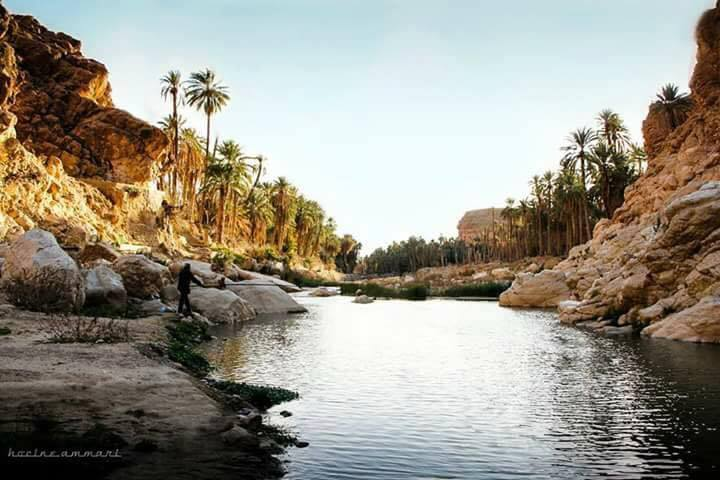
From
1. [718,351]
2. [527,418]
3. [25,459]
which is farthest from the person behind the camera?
[718,351]

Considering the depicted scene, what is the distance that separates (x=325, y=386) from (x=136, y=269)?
13849 mm

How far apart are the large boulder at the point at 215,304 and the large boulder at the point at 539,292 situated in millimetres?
20214

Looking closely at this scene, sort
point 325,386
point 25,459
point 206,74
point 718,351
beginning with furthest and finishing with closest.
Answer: point 206,74, point 718,351, point 325,386, point 25,459

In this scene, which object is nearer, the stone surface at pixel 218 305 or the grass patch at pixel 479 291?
the stone surface at pixel 218 305

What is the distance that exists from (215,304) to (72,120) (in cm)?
3707

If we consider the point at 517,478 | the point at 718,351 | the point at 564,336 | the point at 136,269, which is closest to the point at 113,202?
the point at 136,269

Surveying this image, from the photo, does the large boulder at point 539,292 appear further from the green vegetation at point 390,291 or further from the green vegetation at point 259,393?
the green vegetation at point 259,393

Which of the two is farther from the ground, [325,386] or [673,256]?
[673,256]

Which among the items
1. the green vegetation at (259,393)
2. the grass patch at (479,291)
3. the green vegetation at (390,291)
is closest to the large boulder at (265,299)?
the green vegetation at (259,393)

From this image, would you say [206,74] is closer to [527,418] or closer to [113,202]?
[113,202]

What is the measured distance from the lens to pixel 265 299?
29281 mm

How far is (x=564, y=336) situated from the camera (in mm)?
20203

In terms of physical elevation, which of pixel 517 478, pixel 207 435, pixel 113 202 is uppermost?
pixel 113 202

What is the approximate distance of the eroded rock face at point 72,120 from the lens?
50219 millimetres
